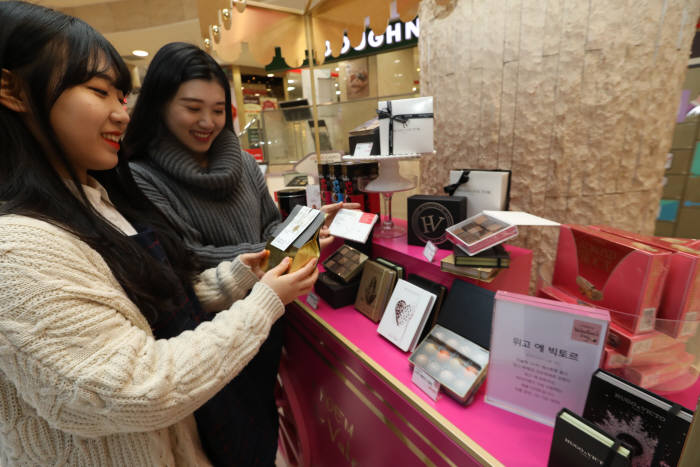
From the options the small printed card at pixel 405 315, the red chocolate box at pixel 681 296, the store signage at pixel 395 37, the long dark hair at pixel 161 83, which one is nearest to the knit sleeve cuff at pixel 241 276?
the small printed card at pixel 405 315

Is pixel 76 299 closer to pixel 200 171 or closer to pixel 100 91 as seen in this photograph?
pixel 100 91

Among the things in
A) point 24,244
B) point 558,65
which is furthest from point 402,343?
point 558,65

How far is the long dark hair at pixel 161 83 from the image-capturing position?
1214 mm

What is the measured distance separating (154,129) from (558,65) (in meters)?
2.01

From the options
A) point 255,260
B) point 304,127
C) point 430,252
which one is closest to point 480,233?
point 430,252

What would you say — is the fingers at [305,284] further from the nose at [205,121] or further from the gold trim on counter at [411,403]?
the nose at [205,121]

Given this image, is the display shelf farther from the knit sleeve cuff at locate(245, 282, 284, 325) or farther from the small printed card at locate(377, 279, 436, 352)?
the knit sleeve cuff at locate(245, 282, 284, 325)

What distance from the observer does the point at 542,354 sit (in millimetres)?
732

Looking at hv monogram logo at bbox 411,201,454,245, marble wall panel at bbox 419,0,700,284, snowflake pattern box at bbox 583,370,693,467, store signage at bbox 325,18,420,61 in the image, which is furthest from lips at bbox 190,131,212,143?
store signage at bbox 325,18,420,61

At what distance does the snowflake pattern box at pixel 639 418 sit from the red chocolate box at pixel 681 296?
0.74ft

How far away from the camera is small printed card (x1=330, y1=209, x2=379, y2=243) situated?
1247mm

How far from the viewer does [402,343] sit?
1049 millimetres

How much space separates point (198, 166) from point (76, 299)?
87 centimetres

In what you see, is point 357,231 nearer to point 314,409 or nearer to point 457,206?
point 457,206
